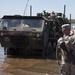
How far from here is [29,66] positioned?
1159cm

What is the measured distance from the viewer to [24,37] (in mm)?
13586

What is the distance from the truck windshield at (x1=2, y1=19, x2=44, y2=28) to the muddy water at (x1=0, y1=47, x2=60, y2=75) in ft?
5.03

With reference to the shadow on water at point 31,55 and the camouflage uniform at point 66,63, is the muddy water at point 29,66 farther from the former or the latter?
the camouflage uniform at point 66,63

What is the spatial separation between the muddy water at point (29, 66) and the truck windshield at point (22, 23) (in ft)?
5.03

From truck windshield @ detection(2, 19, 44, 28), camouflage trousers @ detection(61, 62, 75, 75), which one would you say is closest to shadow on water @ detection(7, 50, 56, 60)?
truck windshield @ detection(2, 19, 44, 28)

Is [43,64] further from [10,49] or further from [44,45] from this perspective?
[10,49]

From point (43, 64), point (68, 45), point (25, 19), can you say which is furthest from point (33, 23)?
point (68, 45)

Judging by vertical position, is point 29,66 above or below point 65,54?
below

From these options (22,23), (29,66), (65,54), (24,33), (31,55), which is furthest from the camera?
(31,55)

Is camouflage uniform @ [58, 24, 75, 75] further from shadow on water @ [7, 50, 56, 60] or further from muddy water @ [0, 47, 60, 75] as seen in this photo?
shadow on water @ [7, 50, 56, 60]

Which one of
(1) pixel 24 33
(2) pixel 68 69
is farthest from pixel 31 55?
(2) pixel 68 69

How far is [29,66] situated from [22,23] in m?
3.17

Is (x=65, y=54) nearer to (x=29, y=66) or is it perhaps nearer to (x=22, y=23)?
(x=29, y=66)

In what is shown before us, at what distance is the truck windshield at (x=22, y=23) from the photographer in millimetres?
13952
